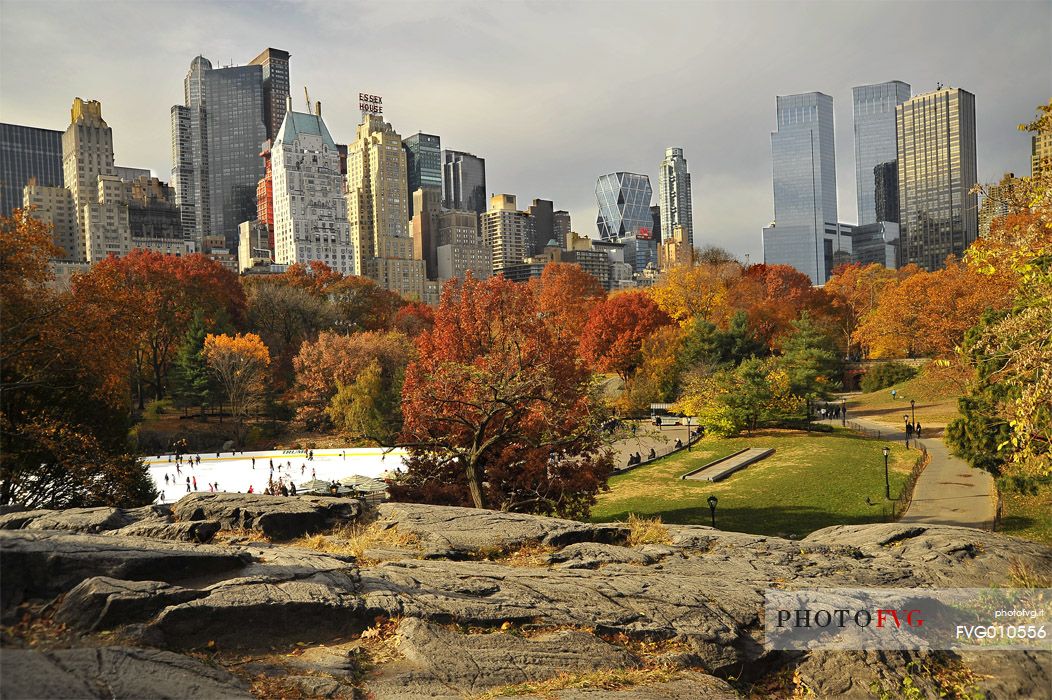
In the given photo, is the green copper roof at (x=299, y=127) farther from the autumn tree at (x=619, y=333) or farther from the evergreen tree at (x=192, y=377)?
the autumn tree at (x=619, y=333)

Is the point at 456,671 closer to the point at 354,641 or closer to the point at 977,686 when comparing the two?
the point at 354,641

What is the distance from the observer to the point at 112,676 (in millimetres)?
5715

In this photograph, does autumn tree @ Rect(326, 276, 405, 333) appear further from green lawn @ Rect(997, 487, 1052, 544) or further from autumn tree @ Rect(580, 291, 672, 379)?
green lawn @ Rect(997, 487, 1052, 544)

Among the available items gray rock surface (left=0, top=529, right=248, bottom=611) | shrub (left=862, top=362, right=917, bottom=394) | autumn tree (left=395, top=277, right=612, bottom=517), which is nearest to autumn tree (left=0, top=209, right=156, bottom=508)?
gray rock surface (left=0, top=529, right=248, bottom=611)

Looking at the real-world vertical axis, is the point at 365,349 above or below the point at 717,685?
above

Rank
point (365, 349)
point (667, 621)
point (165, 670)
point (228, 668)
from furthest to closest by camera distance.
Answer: point (365, 349) → point (667, 621) → point (228, 668) → point (165, 670)

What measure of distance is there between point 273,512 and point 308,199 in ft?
561

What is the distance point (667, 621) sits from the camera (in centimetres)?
846

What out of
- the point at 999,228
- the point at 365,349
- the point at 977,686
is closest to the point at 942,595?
the point at 977,686

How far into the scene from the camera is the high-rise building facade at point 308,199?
6614 inches

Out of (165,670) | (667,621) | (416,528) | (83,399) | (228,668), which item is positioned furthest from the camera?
(83,399)

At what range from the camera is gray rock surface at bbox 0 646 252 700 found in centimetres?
530

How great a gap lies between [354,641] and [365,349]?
4569 centimetres

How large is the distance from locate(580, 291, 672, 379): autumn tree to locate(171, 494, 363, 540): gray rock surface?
40629 millimetres
